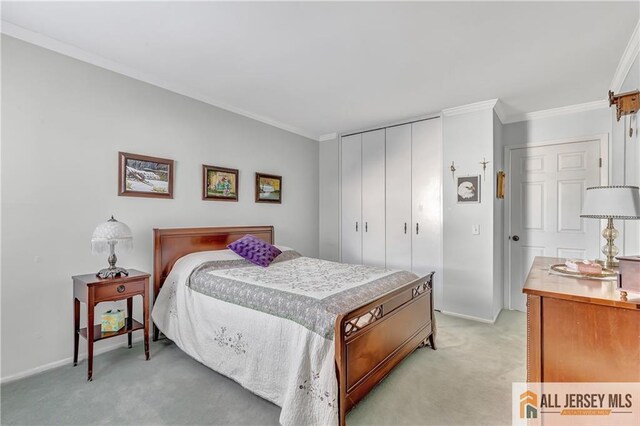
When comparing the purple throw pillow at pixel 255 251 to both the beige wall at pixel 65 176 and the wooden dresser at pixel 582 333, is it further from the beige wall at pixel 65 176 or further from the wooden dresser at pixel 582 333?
the wooden dresser at pixel 582 333

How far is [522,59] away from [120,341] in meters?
4.38

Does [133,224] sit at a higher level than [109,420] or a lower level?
higher

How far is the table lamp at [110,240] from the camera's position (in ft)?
7.77

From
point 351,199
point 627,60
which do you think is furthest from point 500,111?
point 351,199

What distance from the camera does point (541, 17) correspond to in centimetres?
201

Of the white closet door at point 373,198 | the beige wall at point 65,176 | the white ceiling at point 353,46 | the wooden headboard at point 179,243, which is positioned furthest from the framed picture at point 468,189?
the beige wall at point 65,176

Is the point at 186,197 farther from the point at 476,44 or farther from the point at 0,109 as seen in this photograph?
the point at 476,44

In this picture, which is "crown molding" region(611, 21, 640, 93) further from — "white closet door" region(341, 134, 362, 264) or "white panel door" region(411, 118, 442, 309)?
"white closet door" region(341, 134, 362, 264)

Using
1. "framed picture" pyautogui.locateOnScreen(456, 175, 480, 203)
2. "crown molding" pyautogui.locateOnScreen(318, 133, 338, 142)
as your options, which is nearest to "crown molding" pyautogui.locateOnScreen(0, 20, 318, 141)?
"crown molding" pyautogui.locateOnScreen(318, 133, 338, 142)

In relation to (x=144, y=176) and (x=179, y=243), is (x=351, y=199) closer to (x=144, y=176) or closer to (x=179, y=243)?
(x=179, y=243)

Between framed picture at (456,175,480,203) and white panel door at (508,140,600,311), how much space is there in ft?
2.45

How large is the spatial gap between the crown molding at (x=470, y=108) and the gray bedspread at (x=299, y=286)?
2.22 m

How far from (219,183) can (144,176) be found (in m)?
Result: 0.83

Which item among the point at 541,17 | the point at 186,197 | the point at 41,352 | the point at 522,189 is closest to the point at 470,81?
the point at 541,17
